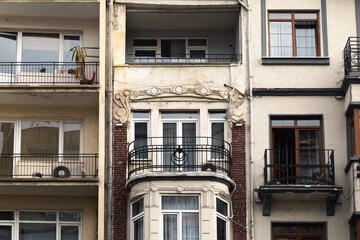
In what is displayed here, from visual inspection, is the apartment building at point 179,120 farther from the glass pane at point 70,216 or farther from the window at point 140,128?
the glass pane at point 70,216

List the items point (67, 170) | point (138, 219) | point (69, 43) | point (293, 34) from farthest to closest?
1. point (69, 43)
2. point (293, 34)
3. point (67, 170)
4. point (138, 219)

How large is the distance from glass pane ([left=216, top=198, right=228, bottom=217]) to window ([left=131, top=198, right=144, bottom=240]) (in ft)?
8.16

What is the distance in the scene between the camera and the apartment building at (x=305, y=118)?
36.9 metres

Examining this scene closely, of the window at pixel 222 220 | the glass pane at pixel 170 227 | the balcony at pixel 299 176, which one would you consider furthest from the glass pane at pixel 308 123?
the glass pane at pixel 170 227

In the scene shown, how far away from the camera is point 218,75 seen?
38.9 meters

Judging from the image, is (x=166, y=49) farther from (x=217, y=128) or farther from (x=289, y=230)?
(x=289, y=230)

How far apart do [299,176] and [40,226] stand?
897 cm

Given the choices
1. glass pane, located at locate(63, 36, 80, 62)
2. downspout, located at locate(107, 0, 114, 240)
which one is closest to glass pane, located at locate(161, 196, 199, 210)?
downspout, located at locate(107, 0, 114, 240)

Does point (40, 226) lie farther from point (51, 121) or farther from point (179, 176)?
point (179, 176)

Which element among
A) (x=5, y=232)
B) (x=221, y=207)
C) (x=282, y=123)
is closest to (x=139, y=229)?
(x=221, y=207)

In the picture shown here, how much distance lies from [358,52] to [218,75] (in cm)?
491

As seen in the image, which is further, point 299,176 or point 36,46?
point 36,46

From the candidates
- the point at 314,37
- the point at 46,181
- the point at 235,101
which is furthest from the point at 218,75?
the point at 46,181

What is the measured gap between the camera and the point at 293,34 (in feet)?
129
